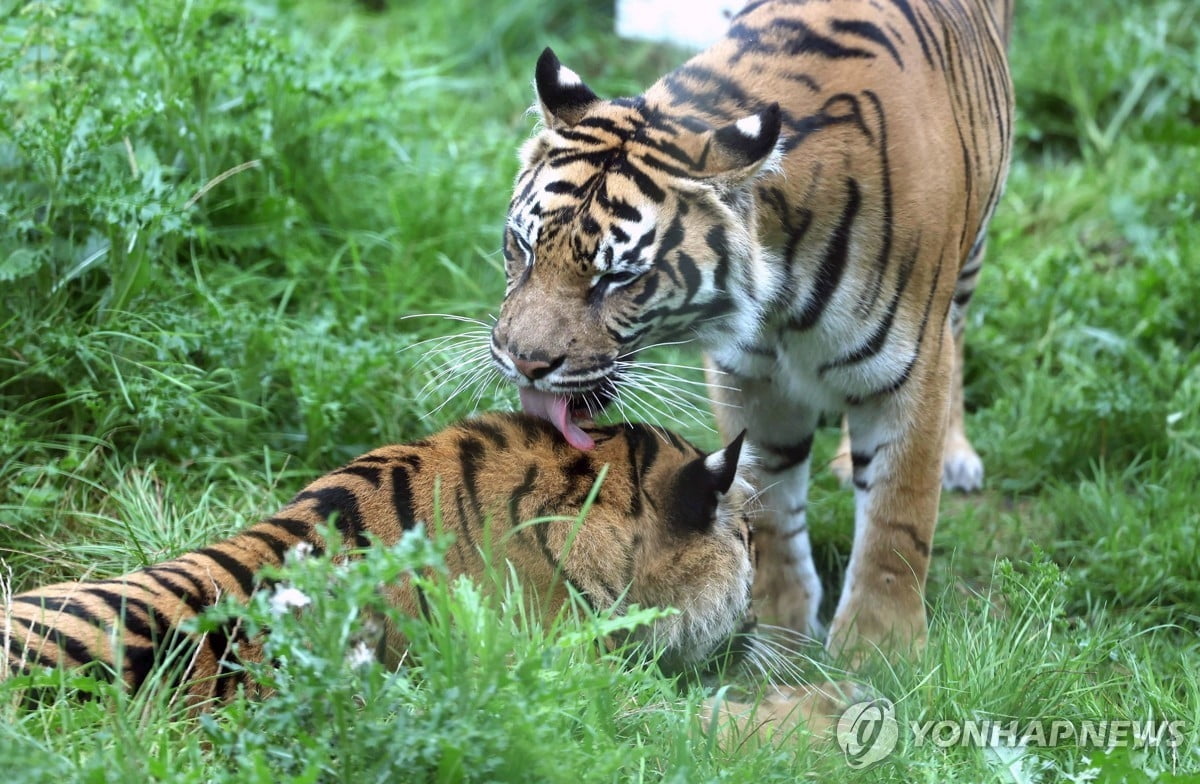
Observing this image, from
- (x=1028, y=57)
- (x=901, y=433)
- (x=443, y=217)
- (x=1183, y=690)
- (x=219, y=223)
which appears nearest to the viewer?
(x=1183, y=690)

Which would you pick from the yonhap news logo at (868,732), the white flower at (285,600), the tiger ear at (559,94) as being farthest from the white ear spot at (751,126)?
the white flower at (285,600)

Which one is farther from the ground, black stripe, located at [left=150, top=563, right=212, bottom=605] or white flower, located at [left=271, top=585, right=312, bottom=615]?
white flower, located at [left=271, top=585, right=312, bottom=615]

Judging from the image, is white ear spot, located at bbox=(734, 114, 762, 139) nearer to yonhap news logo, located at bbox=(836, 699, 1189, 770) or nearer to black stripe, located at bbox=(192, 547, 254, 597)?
yonhap news logo, located at bbox=(836, 699, 1189, 770)

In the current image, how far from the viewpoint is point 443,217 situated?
5.68 meters

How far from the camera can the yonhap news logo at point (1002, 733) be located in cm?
343

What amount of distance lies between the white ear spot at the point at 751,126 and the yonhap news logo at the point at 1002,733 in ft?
5.31

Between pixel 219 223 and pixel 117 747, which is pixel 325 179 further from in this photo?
pixel 117 747

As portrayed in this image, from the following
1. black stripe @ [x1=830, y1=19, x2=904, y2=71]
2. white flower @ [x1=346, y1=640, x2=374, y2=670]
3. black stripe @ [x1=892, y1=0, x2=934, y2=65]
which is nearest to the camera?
white flower @ [x1=346, y1=640, x2=374, y2=670]

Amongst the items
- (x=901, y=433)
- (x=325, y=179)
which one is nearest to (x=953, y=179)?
(x=901, y=433)

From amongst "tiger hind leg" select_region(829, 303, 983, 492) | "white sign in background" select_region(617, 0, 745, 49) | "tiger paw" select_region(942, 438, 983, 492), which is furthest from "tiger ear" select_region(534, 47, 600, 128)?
"white sign in background" select_region(617, 0, 745, 49)

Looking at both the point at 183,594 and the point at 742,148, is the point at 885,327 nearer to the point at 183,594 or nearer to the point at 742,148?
the point at 742,148

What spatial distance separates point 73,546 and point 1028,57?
6195 millimetres

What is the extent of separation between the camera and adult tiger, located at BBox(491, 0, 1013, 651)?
3.61 meters

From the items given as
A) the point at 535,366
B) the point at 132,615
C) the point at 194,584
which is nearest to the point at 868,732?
the point at 535,366
